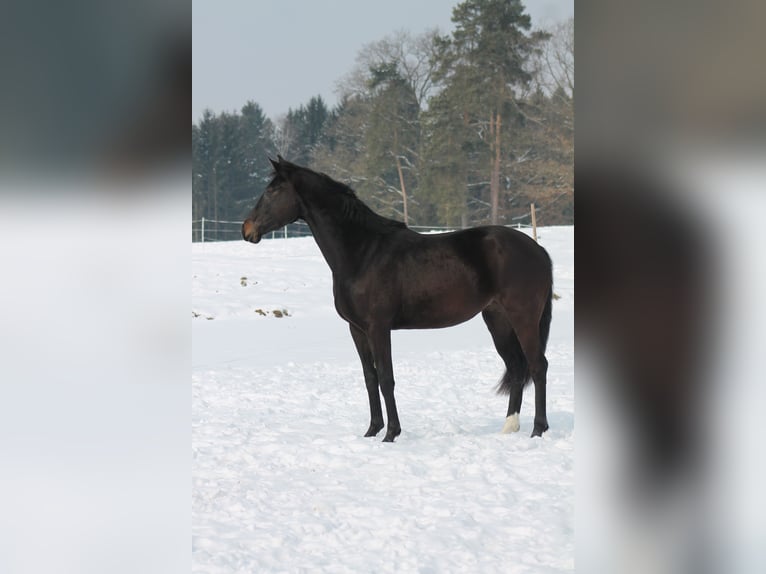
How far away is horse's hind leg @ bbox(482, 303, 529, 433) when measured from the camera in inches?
196

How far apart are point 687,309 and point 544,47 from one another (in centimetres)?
2518

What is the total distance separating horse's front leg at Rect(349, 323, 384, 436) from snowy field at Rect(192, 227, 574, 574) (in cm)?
Answer: 8

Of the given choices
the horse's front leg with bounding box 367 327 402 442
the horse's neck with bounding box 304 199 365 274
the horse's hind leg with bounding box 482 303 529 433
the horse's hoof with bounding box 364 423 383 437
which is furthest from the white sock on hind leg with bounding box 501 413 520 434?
the horse's neck with bounding box 304 199 365 274

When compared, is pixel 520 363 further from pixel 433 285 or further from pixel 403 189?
pixel 403 189

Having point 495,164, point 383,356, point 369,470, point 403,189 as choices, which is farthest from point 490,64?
point 369,470

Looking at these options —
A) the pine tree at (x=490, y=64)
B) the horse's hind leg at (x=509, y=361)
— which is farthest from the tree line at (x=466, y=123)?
the horse's hind leg at (x=509, y=361)

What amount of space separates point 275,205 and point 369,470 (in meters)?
2.02

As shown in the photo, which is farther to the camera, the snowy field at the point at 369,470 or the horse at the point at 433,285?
the horse at the point at 433,285

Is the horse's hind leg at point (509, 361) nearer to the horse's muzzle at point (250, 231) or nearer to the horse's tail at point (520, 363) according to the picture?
the horse's tail at point (520, 363)

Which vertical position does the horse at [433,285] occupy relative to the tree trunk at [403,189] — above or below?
below

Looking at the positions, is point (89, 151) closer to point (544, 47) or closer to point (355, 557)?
point (355, 557)

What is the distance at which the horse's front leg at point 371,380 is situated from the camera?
4965 millimetres

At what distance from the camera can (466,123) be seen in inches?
950

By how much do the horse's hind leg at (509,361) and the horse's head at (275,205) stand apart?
154 cm
